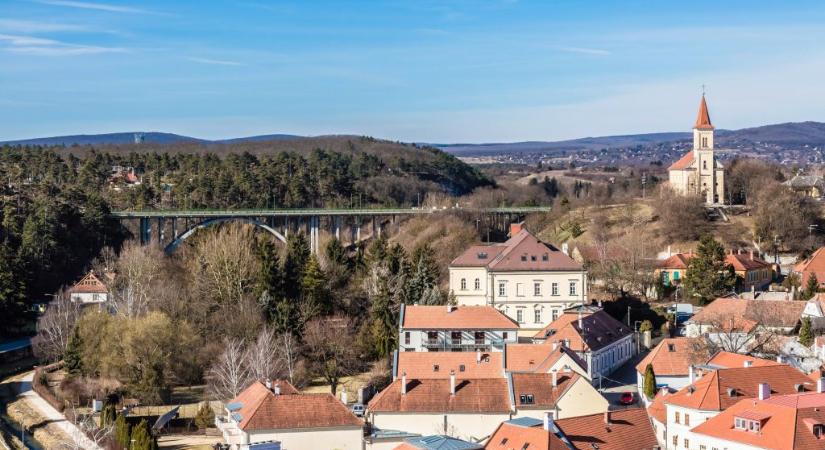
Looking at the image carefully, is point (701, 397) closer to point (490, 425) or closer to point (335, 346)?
point (490, 425)

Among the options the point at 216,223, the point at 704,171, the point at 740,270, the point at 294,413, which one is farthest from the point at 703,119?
the point at 294,413

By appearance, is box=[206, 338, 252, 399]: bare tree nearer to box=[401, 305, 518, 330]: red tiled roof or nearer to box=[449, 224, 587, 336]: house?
box=[401, 305, 518, 330]: red tiled roof

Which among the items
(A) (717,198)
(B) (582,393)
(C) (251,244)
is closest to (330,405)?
(B) (582,393)

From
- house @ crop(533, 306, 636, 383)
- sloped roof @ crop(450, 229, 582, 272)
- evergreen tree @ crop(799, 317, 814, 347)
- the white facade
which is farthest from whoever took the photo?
sloped roof @ crop(450, 229, 582, 272)

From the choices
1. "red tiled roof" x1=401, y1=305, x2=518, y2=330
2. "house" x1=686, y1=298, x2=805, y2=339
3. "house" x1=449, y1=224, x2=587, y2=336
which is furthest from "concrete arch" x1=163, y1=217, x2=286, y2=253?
"house" x1=686, y1=298, x2=805, y2=339

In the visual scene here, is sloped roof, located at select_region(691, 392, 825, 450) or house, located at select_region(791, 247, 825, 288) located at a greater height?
house, located at select_region(791, 247, 825, 288)

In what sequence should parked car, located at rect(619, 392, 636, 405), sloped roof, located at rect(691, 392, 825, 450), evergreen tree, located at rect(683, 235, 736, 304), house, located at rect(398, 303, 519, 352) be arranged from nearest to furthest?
sloped roof, located at rect(691, 392, 825, 450)
parked car, located at rect(619, 392, 636, 405)
house, located at rect(398, 303, 519, 352)
evergreen tree, located at rect(683, 235, 736, 304)

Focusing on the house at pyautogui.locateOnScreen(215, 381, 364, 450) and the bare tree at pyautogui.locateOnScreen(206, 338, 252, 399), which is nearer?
the house at pyautogui.locateOnScreen(215, 381, 364, 450)

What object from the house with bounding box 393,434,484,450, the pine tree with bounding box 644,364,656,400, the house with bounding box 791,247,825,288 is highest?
the house with bounding box 791,247,825,288
